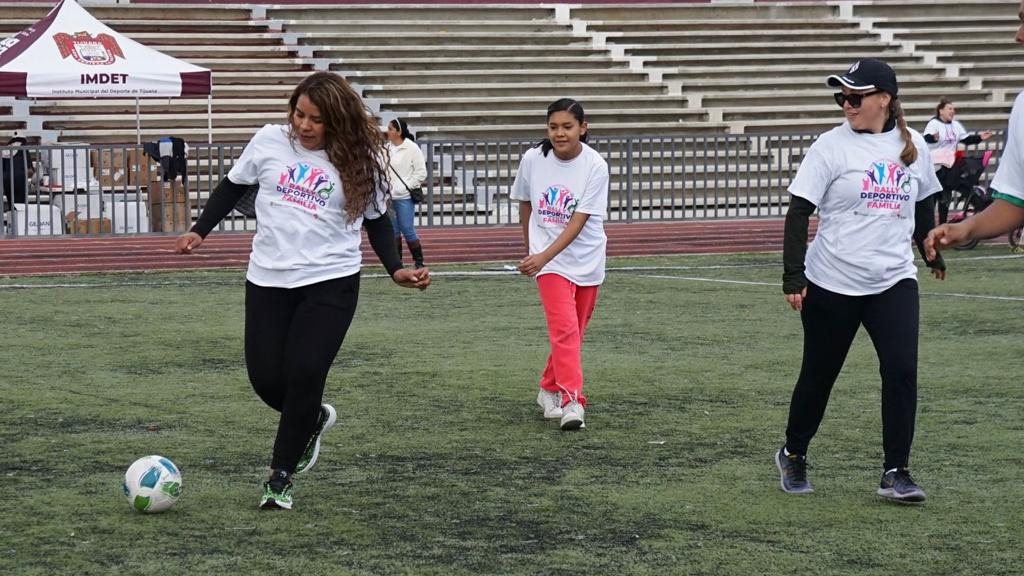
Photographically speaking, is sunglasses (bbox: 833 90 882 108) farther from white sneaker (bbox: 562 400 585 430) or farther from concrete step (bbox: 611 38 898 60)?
concrete step (bbox: 611 38 898 60)

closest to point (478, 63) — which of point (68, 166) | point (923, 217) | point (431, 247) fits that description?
point (431, 247)

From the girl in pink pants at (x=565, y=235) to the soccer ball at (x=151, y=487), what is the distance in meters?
2.54

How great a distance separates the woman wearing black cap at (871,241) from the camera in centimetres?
688

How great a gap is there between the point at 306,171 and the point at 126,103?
21812mm

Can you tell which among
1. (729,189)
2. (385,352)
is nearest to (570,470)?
(385,352)

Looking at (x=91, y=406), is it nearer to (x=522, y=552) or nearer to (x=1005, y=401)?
(x=522, y=552)

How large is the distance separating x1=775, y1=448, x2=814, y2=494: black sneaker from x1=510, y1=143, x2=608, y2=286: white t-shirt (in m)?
2.08

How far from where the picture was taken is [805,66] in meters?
32.4

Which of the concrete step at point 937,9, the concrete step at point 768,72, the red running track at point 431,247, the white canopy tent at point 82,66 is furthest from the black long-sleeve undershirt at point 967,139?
the concrete step at point 937,9

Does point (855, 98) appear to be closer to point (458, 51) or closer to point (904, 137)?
point (904, 137)

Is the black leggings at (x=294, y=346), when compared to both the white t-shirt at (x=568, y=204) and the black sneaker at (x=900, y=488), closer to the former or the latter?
the black sneaker at (x=900, y=488)

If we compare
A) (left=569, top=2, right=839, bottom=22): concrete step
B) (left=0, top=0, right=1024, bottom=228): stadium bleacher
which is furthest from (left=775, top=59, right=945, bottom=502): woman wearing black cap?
(left=569, top=2, right=839, bottom=22): concrete step

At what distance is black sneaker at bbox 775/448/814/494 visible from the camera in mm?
7199

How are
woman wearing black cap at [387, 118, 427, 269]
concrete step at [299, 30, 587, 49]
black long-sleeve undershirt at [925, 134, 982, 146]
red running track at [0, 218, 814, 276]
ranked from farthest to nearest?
concrete step at [299, 30, 587, 49] < black long-sleeve undershirt at [925, 134, 982, 146] < red running track at [0, 218, 814, 276] < woman wearing black cap at [387, 118, 427, 269]
